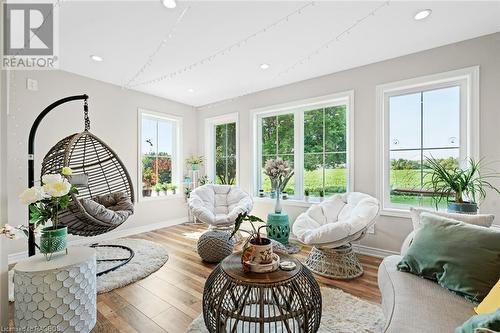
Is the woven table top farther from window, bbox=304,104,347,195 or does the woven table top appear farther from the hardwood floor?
window, bbox=304,104,347,195

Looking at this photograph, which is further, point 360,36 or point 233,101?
point 233,101

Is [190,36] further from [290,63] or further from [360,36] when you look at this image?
[360,36]

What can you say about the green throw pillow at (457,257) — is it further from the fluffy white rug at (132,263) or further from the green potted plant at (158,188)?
the green potted plant at (158,188)

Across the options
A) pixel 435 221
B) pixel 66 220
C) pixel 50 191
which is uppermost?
pixel 50 191

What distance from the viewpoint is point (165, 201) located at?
4.51 metres

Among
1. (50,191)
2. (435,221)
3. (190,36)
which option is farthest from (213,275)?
(190,36)

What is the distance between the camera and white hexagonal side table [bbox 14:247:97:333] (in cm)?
141

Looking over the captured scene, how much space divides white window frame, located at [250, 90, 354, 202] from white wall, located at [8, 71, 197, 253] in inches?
62.9

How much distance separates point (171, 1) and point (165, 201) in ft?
11.2

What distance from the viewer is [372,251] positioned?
3.04 m

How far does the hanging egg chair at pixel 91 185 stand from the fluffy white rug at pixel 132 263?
1.57 ft

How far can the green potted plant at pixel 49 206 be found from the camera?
5.00 ft

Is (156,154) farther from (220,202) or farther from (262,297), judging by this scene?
(262,297)

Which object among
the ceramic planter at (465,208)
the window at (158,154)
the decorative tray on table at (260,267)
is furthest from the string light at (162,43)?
the ceramic planter at (465,208)
